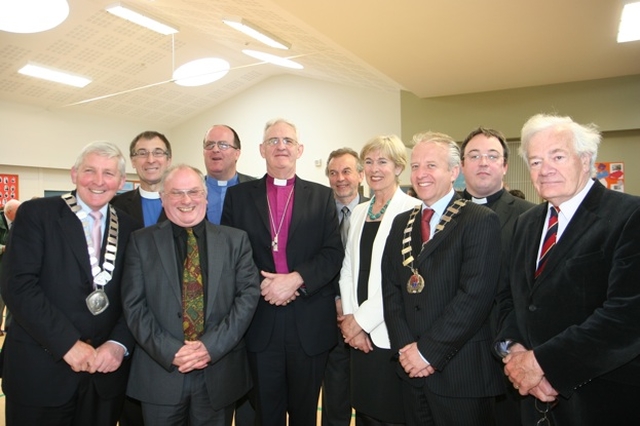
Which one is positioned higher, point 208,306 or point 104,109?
point 104,109

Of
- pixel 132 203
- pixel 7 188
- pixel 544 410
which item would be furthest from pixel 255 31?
pixel 7 188

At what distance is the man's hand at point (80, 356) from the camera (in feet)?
7.19

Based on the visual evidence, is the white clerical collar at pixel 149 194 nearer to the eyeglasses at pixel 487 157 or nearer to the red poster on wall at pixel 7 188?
the eyeglasses at pixel 487 157

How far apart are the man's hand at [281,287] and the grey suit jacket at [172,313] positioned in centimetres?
15

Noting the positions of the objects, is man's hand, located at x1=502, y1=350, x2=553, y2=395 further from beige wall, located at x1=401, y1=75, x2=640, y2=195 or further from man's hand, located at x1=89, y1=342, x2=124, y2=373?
beige wall, located at x1=401, y1=75, x2=640, y2=195

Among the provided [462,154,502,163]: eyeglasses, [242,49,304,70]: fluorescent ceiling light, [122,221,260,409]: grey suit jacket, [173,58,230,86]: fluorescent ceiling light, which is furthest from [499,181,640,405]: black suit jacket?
[173,58,230,86]: fluorescent ceiling light

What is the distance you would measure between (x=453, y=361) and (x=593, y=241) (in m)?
0.77

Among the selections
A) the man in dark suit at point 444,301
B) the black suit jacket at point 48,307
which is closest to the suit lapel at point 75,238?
the black suit jacket at point 48,307

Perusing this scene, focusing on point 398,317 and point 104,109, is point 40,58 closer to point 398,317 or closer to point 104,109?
point 104,109

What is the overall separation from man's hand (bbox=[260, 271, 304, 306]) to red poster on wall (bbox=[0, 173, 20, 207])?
10.7 metres

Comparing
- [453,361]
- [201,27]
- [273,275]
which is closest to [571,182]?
[453,361]

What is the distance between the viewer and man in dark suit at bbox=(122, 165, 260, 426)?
2270 mm

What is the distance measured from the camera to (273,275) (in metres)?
2.66

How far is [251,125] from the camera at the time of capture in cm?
1281
